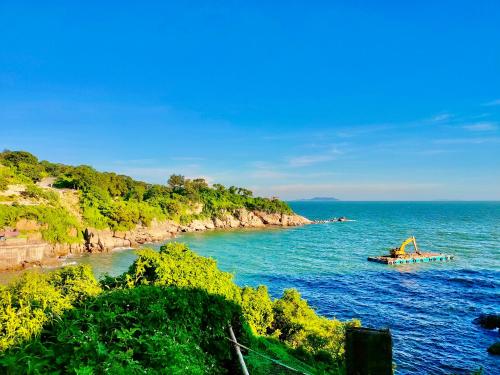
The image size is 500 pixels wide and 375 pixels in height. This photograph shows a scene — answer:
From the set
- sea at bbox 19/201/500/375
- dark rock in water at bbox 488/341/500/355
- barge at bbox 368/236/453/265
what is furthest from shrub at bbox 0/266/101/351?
barge at bbox 368/236/453/265

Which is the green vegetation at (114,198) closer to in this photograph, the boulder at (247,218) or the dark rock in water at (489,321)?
the boulder at (247,218)

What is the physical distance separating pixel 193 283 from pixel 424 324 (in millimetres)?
22053

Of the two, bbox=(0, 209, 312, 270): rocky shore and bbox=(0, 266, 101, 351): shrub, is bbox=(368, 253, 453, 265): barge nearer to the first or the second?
→ bbox=(0, 209, 312, 270): rocky shore

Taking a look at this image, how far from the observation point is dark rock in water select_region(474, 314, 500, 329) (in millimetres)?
25516

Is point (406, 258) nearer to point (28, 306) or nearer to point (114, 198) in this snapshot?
point (28, 306)

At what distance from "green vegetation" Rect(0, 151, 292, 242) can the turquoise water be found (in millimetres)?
10085

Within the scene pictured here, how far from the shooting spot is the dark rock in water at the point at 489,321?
2552 cm

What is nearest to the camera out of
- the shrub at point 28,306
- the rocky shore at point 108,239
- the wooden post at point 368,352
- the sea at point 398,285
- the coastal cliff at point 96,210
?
the wooden post at point 368,352

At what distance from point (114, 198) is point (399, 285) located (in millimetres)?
61840

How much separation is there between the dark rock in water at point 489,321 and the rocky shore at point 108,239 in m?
45.6

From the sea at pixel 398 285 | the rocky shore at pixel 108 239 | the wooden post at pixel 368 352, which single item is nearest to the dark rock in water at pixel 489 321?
the sea at pixel 398 285

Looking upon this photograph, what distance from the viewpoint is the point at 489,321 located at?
25.8m

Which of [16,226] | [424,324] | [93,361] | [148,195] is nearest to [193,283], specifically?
[93,361]

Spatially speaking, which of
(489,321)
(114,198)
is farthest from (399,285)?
(114,198)
